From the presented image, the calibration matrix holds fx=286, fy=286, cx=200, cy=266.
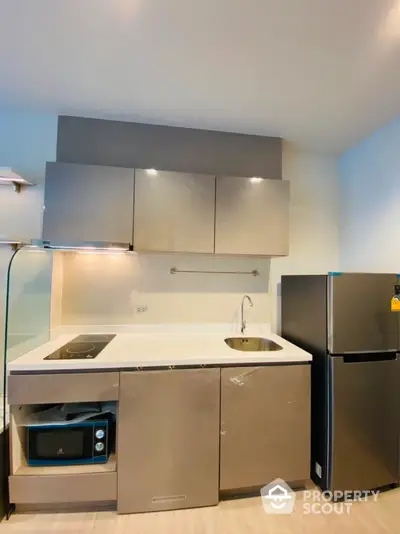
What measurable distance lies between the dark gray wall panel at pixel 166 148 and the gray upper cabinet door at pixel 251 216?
0.24 m

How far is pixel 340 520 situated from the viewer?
5.44 feet

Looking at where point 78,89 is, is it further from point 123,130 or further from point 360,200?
point 360,200

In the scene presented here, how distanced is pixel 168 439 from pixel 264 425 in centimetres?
59

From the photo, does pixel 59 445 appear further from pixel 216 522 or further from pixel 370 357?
pixel 370 357

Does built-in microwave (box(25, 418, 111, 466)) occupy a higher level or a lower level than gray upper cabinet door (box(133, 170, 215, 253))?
lower

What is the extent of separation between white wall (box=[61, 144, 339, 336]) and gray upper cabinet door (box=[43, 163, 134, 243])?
375mm

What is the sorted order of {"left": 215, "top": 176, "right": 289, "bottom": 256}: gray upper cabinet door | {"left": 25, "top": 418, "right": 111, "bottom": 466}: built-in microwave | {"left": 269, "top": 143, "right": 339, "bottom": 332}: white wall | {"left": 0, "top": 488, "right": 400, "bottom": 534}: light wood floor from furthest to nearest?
{"left": 269, "top": 143, "right": 339, "bottom": 332}: white wall
{"left": 215, "top": 176, "right": 289, "bottom": 256}: gray upper cabinet door
{"left": 25, "top": 418, "right": 111, "bottom": 466}: built-in microwave
{"left": 0, "top": 488, "right": 400, "bottom": 534}: light wood floor

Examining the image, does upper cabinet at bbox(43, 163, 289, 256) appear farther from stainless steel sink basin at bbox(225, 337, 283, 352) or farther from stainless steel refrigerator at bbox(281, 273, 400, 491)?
stainless steel sink basin at bbox(225, 337, 283, 352)

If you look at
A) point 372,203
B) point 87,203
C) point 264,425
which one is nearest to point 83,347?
point 87,203

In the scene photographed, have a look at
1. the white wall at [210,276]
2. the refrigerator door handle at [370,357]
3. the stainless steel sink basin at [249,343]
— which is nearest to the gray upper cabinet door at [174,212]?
the white wall at [210,276]

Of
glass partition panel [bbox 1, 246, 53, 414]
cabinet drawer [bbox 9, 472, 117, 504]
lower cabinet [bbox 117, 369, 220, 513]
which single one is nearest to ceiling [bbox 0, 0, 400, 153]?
glass partition panel [bbox 1, 246, 53, 414]

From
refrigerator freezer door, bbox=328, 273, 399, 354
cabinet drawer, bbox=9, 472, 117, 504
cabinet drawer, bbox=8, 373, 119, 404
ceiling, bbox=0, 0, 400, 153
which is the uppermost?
ceiling, bbox=0, 0, 400, 153

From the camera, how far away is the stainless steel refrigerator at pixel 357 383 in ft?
5.83

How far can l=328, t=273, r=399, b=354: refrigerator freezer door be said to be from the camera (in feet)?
5.89
